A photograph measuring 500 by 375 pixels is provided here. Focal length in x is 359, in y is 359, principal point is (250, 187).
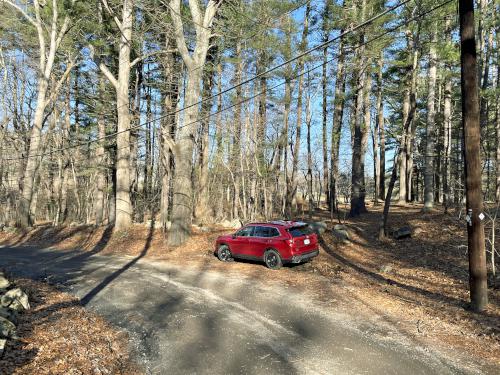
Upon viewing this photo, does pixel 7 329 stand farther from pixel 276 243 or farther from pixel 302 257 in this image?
pixel 302 257

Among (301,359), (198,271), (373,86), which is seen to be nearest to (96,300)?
(198,271)

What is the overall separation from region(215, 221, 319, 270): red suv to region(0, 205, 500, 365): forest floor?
1.44ft

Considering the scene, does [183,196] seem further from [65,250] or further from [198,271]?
[65,250]

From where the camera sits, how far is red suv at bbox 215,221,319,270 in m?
12.5

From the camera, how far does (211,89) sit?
25891 mm

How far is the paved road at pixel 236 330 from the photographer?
5.68 m

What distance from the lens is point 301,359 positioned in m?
5.85

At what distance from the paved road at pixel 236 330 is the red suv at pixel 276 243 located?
1888 millimetres

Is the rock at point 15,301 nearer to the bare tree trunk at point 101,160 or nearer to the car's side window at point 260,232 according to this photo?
the car's side window at point 260,232

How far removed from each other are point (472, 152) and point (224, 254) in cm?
962

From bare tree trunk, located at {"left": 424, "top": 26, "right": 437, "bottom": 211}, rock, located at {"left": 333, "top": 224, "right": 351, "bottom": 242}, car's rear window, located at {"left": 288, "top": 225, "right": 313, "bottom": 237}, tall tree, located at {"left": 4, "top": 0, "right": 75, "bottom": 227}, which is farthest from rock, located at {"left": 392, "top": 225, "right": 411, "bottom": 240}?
tall tree, located at {"left": 4, "top": 0, "right": 75, "bottom": 227}

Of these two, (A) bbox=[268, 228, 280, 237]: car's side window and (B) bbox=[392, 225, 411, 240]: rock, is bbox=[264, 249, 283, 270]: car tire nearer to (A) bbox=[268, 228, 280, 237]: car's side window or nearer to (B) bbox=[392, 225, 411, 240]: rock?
(A) bbox=[268, 228, 280, 237]: car's side window

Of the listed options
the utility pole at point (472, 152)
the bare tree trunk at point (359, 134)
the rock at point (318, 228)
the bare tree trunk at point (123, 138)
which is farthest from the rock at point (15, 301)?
the bare tree trunk at point (359, 134)

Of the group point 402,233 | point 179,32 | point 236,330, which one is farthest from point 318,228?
point 236,330
